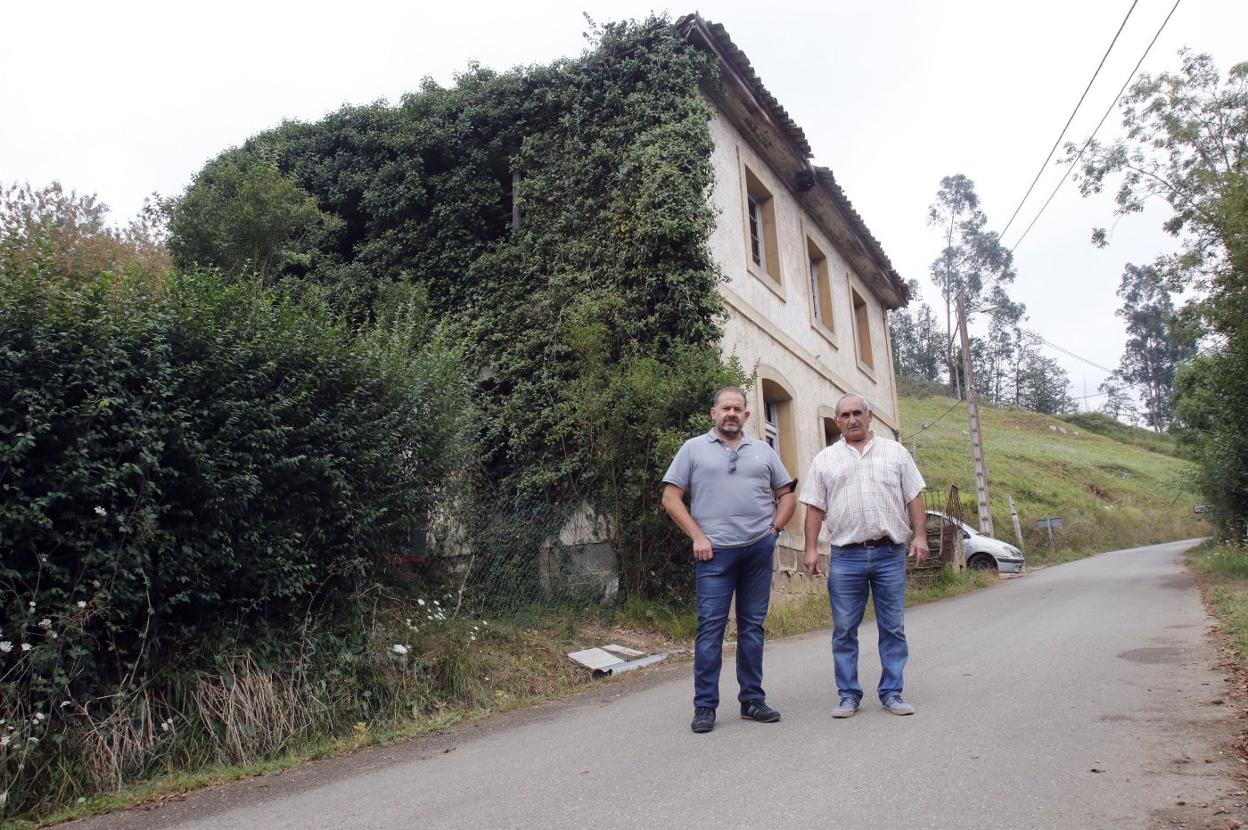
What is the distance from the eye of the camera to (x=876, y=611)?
4785 mm

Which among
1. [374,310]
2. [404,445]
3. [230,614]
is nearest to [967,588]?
[374,310]

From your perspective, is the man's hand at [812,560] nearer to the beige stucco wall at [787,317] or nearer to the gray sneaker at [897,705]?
the gray sneaker at [897,705]

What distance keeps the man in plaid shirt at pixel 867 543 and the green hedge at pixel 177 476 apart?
133 inches

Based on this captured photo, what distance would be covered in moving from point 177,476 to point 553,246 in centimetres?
758

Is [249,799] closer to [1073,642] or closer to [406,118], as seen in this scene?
[1073,642]

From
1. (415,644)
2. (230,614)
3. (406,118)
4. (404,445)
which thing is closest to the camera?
(230,614)

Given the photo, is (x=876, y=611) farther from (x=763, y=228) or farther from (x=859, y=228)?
(x=859, y=228)

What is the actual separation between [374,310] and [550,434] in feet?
14.5

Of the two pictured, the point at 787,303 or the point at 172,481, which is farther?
the point at 787,303

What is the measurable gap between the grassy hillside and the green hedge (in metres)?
26.2

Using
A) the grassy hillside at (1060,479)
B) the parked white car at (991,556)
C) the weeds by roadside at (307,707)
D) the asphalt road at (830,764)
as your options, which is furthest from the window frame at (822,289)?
the grassy hillside at (1060,479)

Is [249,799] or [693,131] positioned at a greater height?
[693,131]

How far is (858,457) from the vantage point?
5035 mm

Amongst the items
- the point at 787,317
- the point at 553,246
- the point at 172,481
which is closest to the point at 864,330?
the point at 787,317
